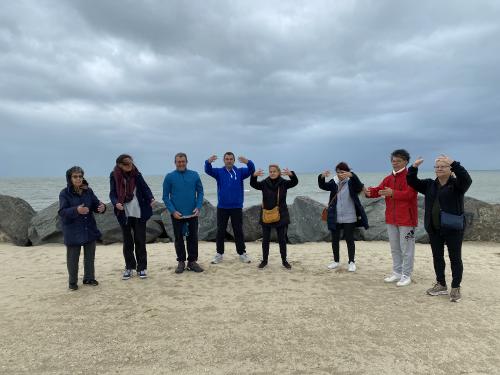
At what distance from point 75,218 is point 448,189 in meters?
5.06

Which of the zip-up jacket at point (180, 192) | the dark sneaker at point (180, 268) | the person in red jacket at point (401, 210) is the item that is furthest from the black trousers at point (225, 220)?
the person in red jacket at point (401, 210)

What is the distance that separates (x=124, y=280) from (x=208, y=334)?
249cm

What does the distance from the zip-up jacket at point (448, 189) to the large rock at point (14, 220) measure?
31.8 ft

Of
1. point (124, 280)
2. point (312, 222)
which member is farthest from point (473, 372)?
point (312, 222)

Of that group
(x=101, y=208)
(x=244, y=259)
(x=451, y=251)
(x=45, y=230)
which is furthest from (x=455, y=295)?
(x=45, y=230)

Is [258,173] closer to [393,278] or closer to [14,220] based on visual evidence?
[393,278]

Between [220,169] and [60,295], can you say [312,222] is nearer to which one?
[220,169]

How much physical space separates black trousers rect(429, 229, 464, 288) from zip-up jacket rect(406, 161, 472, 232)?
0.52 ft

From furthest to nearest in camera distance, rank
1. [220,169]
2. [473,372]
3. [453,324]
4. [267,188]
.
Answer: [220,169] < [267,188] < [453,324] < [473,372]

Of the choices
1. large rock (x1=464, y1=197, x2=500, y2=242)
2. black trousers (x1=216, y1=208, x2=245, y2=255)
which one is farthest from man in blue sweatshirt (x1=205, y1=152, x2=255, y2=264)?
large rock (x1=464, y1=197, x2=500, y2=242)

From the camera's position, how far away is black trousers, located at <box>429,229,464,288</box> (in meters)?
4.56

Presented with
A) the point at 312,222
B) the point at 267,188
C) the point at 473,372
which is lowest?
the point at 473,372

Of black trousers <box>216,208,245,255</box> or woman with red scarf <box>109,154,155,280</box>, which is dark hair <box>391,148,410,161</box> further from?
woman with red scarf <box>109,154,155,280</box>

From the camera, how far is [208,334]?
385 centimetres
